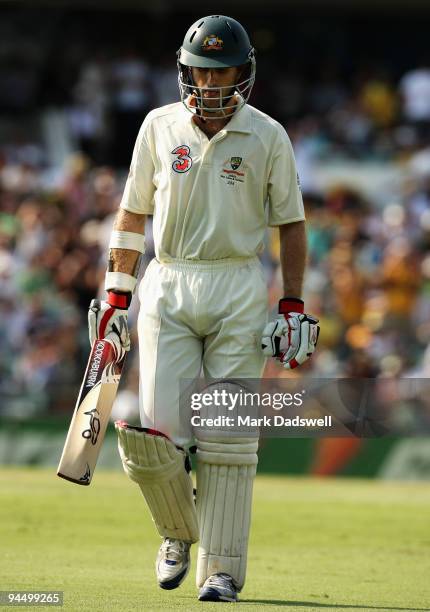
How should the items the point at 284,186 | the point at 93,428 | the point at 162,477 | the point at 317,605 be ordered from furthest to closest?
1. the point at 284,186
2. the point at 93,428
3. the point at 162,477
4. the point at 317,605

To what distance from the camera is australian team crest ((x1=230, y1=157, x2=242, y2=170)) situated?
554 centimetres

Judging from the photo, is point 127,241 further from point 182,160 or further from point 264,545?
point 264,545

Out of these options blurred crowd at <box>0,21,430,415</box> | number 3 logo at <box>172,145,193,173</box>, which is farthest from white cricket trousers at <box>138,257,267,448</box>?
blurred crowd at <box>0,21,430,415</box>

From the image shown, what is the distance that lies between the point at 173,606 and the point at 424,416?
5425 mm

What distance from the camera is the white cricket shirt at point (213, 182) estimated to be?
5535mm

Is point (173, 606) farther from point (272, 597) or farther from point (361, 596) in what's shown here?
point (361, 596)

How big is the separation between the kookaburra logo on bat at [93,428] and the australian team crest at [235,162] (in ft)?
3.71

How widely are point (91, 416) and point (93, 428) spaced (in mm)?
49

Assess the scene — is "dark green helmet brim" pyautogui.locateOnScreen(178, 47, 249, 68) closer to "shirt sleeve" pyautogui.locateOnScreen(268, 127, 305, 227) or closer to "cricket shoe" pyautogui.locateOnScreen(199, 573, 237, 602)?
"shirt sleeve" pyautogui.locateOnScreen(268, 127, 305, 227)

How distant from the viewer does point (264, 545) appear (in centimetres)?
773

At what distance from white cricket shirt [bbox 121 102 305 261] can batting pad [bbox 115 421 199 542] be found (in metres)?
0.78

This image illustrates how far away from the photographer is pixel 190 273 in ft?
18.3

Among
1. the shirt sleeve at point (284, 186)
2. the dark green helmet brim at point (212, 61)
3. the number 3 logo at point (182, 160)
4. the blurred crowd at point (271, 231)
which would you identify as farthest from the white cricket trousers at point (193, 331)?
the blurred crowd at point (271, 231)

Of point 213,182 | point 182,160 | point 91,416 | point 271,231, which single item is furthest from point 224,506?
point 271,231
